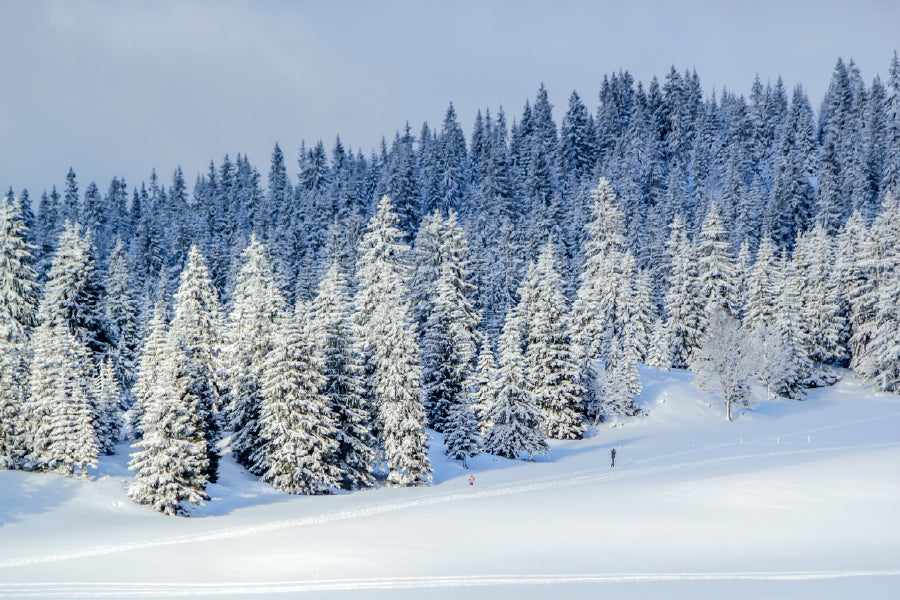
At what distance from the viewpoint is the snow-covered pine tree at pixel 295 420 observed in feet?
115

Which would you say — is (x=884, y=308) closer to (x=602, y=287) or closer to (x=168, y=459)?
(x=602, y=287)

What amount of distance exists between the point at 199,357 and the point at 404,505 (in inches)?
581

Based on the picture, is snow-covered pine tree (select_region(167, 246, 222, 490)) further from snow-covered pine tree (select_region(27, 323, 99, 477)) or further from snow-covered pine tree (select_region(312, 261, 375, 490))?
snow-covered pine tree (select_region(312, 261, 375, 490))

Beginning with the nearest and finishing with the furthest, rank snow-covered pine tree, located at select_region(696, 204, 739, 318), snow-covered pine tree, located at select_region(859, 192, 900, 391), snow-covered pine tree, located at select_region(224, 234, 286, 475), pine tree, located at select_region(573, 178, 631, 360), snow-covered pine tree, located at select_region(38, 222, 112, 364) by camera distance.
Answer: snow-covered pine tree, located at select_region(224, 234, 286, 475) → snow-covered pine tree, located at select_region(38, 222, 112, 364) → pine tree, located at select_region(573, 178, 631, 360) → snow-covered pine tree, located at select_region(859, 192, 900, 391) → snow-covered pine tree, located at select_region(696, 204, 739, 318)

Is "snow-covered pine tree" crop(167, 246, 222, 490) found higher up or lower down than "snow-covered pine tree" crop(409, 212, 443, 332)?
lower down

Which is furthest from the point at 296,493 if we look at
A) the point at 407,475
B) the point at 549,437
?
the point at 549,437

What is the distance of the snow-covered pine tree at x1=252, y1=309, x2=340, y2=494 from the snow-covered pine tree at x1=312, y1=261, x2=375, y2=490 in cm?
84

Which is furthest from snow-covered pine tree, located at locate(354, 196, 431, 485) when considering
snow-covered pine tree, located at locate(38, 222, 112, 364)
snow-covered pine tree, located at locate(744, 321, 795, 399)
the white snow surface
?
snow-covered pine tree, located at locate(744, 321, 795, 399)

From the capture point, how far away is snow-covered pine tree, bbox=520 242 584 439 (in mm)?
50406

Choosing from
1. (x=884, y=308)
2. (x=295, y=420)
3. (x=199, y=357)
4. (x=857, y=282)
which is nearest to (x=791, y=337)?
(x=884, y=308)

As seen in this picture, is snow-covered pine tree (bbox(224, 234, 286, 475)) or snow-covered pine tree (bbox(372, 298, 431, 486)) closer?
snow-covered pine tree (bbox(372, 298, 431, 486))

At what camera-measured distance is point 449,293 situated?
46.7m

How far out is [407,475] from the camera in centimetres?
3756

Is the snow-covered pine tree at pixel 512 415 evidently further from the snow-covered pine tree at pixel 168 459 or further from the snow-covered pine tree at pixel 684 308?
the snow-covered pine tree at pixel 684 308
